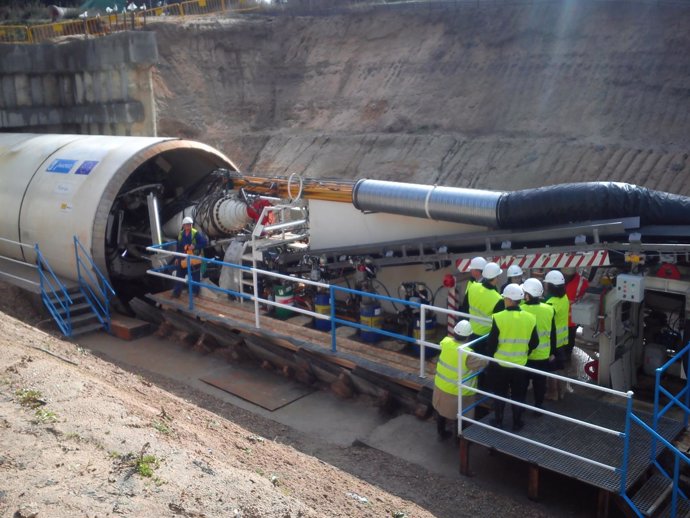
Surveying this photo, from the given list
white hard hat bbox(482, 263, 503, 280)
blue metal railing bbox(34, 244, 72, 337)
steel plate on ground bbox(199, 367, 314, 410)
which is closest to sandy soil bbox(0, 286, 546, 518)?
steel plate on ground bbox(199, 367, 314, 410)

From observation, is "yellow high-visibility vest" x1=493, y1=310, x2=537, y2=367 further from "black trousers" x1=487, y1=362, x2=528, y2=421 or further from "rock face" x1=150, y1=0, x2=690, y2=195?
"rock face" x1=150, y1=0, x2=690, y2=195

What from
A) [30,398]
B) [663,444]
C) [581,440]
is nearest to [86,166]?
[30,398]

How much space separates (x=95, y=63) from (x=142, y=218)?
26.3ft

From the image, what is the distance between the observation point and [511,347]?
7281 millimetres

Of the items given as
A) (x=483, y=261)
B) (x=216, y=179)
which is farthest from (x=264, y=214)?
(x=483, y=261)

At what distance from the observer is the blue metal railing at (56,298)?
12617 mm

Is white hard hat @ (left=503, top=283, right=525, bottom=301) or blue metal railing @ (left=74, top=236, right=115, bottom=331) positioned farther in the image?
blue metal railing @ (left=74, top=236, right=115, bottom=331)

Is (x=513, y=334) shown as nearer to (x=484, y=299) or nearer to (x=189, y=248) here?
(x=484, y=299)

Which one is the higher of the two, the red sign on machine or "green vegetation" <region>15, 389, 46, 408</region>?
the red sign on machine

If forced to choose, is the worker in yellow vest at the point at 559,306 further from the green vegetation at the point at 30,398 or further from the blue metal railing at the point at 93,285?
the blue metal railing at the point at 93,285

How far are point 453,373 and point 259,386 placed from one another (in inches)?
152

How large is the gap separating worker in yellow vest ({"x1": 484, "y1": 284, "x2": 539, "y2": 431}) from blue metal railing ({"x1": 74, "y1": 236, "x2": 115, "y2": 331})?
26.0 ft

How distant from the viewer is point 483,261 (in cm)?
873

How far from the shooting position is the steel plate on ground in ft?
33.3
